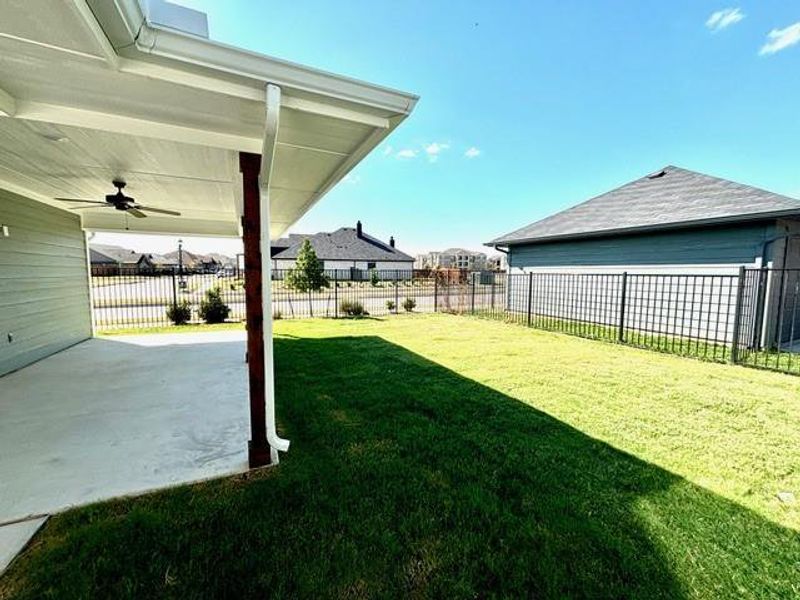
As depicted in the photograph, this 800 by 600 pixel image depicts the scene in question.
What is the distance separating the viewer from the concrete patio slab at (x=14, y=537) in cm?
168

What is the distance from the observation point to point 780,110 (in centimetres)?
900

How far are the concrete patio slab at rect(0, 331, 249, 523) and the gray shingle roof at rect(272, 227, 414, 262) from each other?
97.4 feet

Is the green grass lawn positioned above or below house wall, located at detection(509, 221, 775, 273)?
below

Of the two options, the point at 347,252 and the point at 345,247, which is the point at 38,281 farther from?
the point at 345,247

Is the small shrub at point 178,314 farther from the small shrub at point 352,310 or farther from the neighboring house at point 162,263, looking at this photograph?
the neighboring house at point 162,263

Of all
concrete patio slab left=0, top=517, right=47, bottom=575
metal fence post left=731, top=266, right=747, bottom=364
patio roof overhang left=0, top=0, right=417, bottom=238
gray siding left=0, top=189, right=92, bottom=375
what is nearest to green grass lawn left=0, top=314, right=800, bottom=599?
concrete patio slab left=0, top=517, right=47, bottom=575

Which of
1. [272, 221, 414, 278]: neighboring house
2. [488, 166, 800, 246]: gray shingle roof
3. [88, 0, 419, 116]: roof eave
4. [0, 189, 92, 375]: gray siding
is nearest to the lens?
[88, 0, 419, 116]: roof eave

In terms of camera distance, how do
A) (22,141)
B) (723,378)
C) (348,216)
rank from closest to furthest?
(22,141) < (723,378) < (348,216)

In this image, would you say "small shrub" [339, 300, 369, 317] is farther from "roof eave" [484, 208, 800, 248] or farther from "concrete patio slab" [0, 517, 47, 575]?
"concrete patio slab" [0, 517, 47, 575]

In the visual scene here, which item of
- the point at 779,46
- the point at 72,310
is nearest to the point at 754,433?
the point at 779,46

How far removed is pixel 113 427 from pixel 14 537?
1.51m

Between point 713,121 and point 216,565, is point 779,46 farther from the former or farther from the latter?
point 216,565

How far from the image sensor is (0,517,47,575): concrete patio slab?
5.51 ft

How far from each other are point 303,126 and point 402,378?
328 cm
